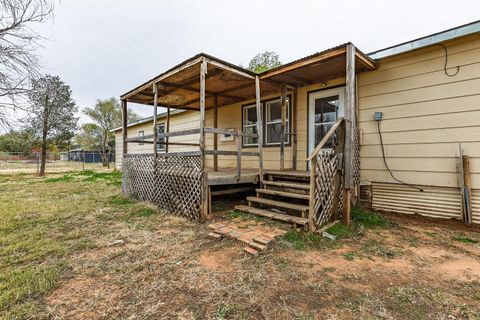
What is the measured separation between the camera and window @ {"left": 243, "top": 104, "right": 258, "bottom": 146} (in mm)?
7020

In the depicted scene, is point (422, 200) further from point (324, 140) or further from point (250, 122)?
point (250, 122)

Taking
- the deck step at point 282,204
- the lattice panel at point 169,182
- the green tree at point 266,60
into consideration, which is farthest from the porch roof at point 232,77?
the green tree at point 266,60

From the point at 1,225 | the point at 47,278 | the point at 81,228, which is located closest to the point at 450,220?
the point at 47,278

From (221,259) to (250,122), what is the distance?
5045 millimetres

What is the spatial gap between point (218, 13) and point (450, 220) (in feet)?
36.7

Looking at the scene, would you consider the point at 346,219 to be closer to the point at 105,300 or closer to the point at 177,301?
the point at 177,301

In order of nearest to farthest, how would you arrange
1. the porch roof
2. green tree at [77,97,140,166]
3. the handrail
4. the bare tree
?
1. the handrail
2. the porch roof
3. the bare tree
4. green tree at [77,97,140,166]

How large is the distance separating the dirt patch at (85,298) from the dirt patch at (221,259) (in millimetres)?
862

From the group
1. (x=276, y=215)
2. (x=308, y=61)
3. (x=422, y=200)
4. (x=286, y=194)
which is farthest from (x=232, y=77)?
(x=422, y=200)

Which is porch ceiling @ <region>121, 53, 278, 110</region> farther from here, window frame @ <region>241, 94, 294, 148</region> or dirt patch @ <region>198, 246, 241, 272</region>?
dirt patch @ <region>198, 246, 241, 272</region>

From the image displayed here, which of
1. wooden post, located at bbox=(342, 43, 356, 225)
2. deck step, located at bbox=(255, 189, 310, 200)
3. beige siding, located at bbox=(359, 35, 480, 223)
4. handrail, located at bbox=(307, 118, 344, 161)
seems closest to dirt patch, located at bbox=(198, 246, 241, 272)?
deck step, located at bbox=(255, 189, 310, 200)

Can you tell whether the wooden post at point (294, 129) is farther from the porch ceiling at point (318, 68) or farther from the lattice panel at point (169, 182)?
the lattice panel at point (169, 182)

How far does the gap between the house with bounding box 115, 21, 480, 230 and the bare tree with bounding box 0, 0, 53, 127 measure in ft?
7.89

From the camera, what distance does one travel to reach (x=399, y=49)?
4.13 metres
